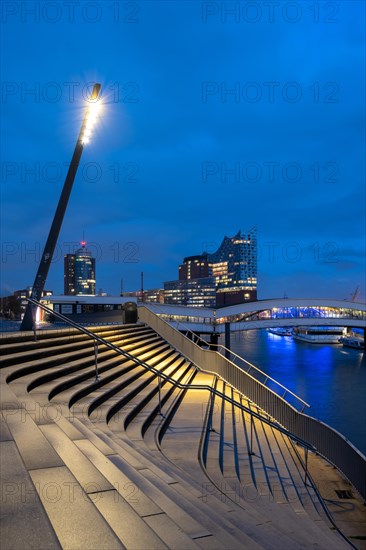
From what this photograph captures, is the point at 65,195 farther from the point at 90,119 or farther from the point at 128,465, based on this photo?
the point at 128,465

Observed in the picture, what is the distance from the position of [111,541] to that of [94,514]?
39cm

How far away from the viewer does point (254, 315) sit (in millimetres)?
59438

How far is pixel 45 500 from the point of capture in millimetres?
3186

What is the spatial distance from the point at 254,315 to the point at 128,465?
5592cm

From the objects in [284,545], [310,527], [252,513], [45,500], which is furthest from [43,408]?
[310,527]

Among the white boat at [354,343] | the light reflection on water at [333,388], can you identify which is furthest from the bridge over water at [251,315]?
the white boat at [354,343]

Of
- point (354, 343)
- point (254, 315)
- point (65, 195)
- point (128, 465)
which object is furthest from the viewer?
point (354, 343)

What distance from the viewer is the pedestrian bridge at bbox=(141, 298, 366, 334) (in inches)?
1953

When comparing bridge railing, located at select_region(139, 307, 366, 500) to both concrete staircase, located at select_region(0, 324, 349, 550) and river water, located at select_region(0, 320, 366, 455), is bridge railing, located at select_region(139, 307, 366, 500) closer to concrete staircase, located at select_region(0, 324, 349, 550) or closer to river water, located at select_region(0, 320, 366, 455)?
concrete staircase, located at select_region(0, 324, 349, 550)

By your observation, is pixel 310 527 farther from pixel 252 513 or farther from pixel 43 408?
pixel 43 408

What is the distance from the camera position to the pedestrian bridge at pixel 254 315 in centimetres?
4959

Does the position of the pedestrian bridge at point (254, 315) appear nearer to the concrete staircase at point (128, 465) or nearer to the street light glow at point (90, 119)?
the street light glow at point (90, 119)

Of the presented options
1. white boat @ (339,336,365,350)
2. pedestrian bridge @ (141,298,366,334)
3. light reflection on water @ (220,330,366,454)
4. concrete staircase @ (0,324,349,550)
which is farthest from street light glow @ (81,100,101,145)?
white boat @ (339,336,365,350)

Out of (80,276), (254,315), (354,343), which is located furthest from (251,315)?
(80,276)
